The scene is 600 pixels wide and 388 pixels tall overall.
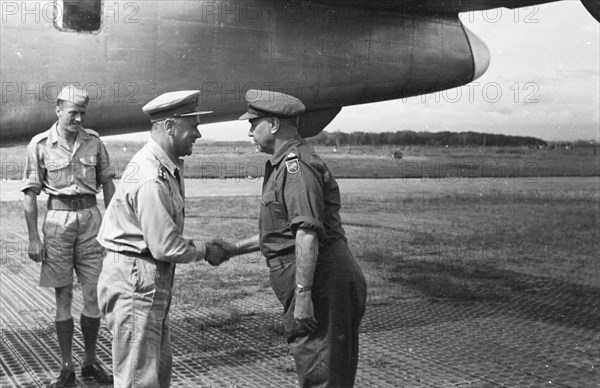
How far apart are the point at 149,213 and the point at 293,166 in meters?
0.76

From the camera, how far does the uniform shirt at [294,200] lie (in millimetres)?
3336

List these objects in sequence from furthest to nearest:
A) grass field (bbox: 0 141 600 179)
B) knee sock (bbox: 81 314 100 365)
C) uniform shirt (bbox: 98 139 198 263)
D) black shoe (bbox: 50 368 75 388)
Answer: grass field (bbox: 0 141 600 179), knee sock (bbox: 81 314 100 365), black shoe (bbox: 50 368 75 388), uniform shirt (bbox: 98 139 198 263)

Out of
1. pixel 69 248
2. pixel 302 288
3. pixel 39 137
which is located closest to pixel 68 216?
pixel 69 248

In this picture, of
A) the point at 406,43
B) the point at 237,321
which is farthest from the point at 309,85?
the point at 237,321

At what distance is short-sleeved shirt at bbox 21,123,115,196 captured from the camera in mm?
4973

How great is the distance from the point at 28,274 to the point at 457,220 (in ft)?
33.4

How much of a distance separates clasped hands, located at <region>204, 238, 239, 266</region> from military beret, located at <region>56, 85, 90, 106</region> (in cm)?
196

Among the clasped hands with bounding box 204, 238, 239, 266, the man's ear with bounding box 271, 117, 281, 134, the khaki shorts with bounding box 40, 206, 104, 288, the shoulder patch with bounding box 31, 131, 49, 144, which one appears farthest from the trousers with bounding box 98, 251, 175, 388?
the shoulder patch with bounding box 31, 131, 49, 144

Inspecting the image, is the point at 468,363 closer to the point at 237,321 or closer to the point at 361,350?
the point at 361,350

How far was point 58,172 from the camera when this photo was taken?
4.98 meters

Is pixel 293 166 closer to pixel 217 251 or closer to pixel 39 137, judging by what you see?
pixel 217 251

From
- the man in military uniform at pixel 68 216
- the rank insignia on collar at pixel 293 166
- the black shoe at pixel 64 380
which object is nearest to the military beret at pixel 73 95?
the man in military uniform at pixel 68 216

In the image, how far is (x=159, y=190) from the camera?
10.1 feet

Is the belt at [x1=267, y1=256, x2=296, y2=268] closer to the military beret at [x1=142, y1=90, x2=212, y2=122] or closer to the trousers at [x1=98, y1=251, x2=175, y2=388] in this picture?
the trousers at [x1=98, y1=251, x2=175, y2=388]
